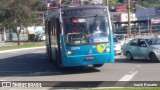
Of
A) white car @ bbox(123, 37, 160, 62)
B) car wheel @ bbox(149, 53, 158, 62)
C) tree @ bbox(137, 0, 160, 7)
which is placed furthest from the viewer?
tree @ bbox(137, 0, 160, 7)

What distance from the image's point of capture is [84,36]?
19.0m

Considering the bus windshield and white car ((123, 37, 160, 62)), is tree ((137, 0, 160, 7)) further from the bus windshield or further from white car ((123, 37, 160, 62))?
the bus windshield

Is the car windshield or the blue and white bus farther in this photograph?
the car windshield

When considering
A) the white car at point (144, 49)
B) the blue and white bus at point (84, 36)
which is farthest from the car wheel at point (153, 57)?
the blue and white bus at point (84, 36)

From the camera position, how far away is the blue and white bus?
62.1 ft

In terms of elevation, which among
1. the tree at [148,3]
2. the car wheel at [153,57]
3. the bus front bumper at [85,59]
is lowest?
the car wheel at [153,57]

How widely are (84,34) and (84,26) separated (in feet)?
1.20

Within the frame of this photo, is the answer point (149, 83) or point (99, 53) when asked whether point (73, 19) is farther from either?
point (149, 83)

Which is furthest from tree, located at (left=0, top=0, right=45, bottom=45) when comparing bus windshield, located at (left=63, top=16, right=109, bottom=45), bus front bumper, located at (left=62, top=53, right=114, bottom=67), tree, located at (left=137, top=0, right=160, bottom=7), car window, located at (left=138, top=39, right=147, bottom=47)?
tree, located at (left=137, top=0, right=160, bottom=7)

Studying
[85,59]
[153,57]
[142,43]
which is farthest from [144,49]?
[85,59]

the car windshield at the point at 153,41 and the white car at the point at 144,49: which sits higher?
the car windshield at the point at 153,41

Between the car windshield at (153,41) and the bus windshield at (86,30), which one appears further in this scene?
the car windshield at (153,41)

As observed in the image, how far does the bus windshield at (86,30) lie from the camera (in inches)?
747

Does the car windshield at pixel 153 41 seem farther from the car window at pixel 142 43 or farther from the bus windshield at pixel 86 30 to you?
the bus windshield at pixel 86 30
